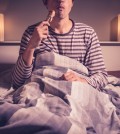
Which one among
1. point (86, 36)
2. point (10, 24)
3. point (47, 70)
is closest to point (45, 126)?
point (47, 70)

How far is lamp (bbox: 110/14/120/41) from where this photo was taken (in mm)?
1895

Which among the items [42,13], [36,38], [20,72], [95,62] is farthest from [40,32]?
[42,13]

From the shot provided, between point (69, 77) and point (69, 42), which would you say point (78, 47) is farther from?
A: point (69, 77)

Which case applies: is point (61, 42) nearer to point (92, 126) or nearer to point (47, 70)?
point (47, 70)

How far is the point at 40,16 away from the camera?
6.22ft

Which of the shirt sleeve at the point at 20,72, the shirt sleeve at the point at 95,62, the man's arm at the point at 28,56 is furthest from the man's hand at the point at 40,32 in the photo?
the shirt sleeve at the point at 95,62

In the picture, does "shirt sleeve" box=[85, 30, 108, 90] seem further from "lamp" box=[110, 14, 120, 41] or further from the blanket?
"lamp" box=[110, 14, 120, 41]

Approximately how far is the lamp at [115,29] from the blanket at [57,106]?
82cm

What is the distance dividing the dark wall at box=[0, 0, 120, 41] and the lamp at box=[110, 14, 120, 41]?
33 millimetres

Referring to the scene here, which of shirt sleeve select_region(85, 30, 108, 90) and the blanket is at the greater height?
shirt sleeve select_region(85, 30, 108, 90)

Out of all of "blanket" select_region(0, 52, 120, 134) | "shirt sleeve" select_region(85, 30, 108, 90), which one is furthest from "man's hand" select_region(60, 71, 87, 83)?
"shirt sleeve" select_region(85, 30, 108, 90)

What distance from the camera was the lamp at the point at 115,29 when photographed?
1.89 metres

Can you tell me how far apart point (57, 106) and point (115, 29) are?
1.33 meters

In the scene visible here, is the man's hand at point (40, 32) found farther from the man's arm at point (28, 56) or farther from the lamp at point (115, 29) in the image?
the lamp at point (115, 29)
